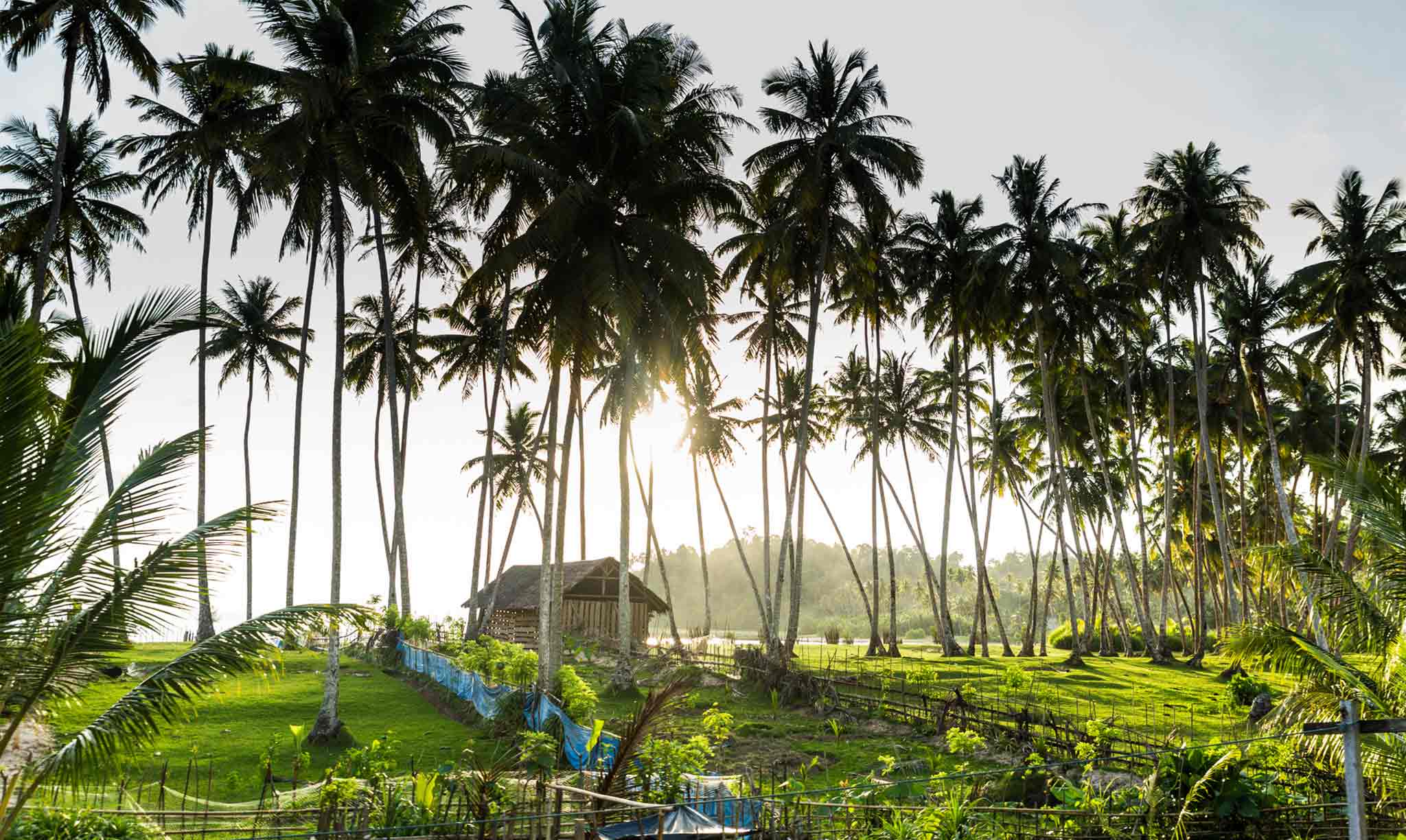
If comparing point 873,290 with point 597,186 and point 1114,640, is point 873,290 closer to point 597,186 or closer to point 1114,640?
point 597,186

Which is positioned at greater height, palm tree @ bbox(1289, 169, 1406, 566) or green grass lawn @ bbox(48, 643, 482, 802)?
palm tree @ bbox(1289, 169, 1406, 566)

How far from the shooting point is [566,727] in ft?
52.2

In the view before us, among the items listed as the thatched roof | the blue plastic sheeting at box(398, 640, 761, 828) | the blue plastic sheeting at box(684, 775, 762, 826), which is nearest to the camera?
the blue plastic sheeting at box(684, 775, 762, 826)

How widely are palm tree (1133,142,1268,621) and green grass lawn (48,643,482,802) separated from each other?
25465 millimetres

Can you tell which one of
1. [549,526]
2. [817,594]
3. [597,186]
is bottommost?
[817,594]

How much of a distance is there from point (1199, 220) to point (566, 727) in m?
26.9

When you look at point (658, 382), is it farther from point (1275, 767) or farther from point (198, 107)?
point (1275, 767)

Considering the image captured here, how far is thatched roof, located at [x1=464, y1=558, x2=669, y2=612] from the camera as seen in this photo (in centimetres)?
3972

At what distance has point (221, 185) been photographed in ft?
92.7

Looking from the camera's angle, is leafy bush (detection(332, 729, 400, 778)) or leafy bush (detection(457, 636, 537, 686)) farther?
leafy bush (detection(457, 636, 537, 686))

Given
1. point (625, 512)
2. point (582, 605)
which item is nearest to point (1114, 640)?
point (582, 605)

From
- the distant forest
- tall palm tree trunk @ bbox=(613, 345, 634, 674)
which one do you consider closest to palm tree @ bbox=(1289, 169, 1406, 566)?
tall palm tree trunk @ bbox=(613, 345, 634, 674)

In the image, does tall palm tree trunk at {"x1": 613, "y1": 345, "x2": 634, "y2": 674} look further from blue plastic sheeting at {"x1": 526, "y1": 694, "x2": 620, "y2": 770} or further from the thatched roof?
the thatched roof

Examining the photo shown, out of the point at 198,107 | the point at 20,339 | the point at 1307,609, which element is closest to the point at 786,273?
the point at 1307,609
